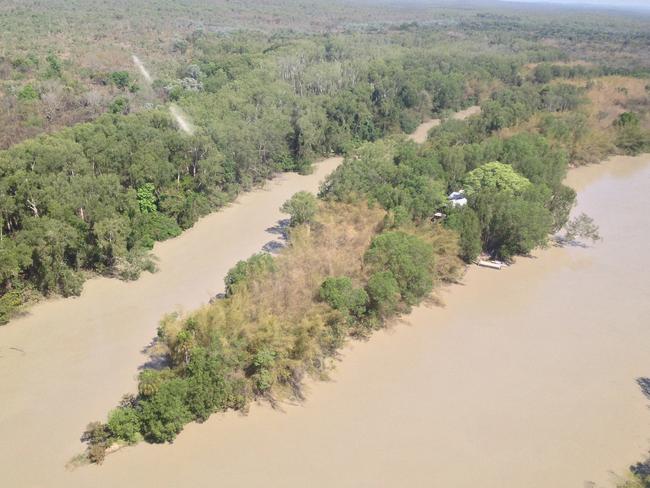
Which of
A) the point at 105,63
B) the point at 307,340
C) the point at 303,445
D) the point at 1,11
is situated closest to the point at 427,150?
the point at 307,340

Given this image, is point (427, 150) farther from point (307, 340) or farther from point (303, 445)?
point (303, 445)

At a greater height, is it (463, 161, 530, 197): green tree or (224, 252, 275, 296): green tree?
(463, 161, 530, 197): green tree

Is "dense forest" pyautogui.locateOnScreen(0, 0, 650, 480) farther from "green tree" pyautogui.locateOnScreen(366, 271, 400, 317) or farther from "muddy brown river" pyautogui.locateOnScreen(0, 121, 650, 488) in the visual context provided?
"muddy brown river" pyautogui.locateOnScreen(0, 121, 650, 488)

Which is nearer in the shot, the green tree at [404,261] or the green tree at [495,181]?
the green tree at [404,261]

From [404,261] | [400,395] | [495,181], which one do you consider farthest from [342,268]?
[495,181]

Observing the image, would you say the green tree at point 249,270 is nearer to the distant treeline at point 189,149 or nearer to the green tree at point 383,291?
the green tree at point 383,291

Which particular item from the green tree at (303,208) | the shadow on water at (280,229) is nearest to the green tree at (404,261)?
the green tree at (303,208)

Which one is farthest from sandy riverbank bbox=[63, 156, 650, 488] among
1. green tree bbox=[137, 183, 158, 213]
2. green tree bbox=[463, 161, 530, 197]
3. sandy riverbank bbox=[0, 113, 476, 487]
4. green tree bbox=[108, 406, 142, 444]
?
green tree bbox=[137, 183, 158, 213]
